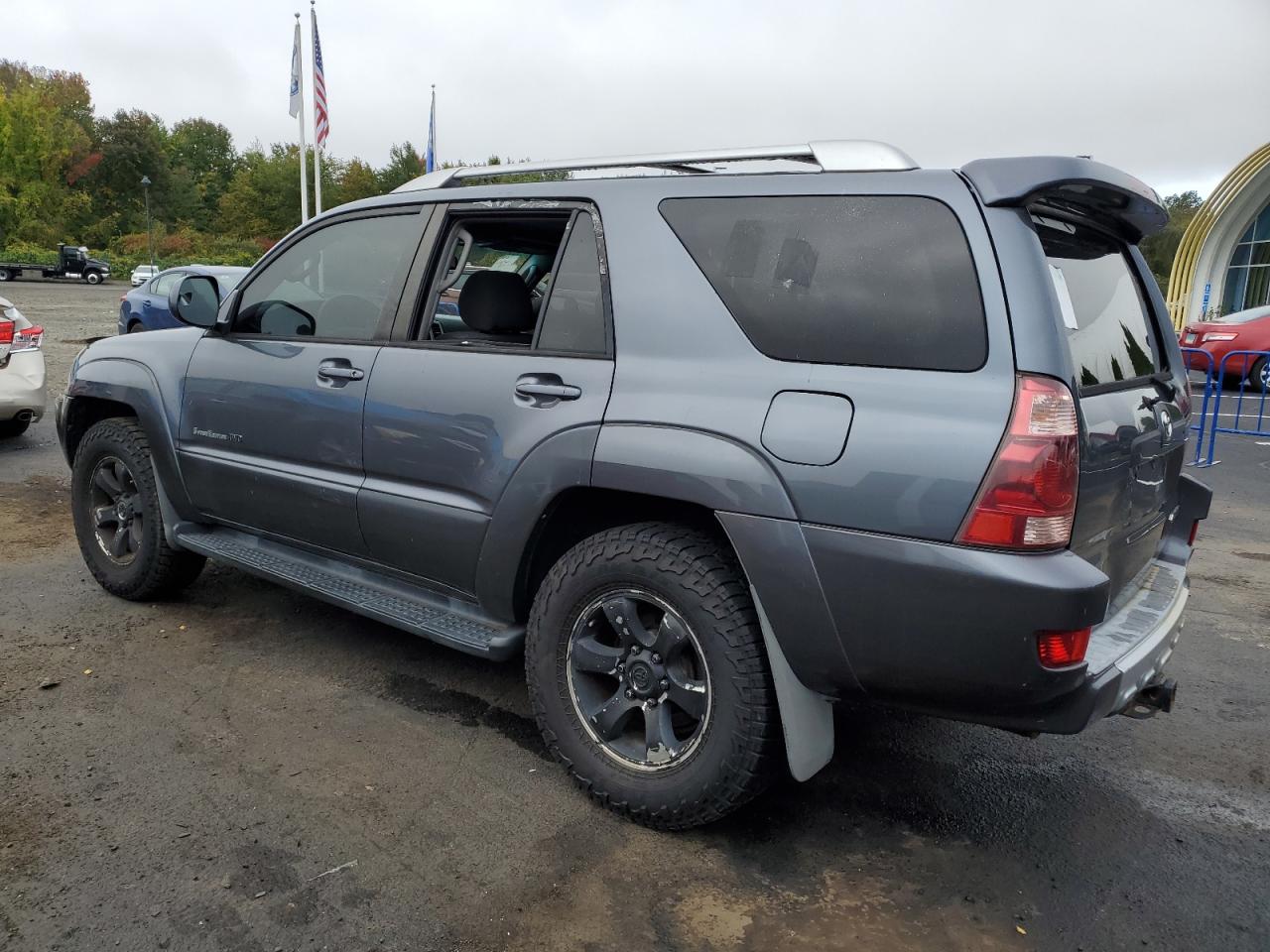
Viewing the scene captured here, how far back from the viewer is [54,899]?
2.41 m

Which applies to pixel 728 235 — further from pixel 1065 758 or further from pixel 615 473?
pixel 1065 758

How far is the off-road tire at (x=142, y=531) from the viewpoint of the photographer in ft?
14.1

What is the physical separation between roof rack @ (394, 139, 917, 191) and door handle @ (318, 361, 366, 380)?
826 mm

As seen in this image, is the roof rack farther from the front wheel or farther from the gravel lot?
the front wheel

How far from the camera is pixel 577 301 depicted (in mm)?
3055

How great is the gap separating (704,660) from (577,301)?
1.18 meters

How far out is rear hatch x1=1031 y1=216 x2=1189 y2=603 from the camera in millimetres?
2416

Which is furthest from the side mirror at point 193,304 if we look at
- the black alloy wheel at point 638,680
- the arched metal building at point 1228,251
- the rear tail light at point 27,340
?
the arched metal building at point 1228,251

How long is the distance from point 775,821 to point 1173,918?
105 centimetres

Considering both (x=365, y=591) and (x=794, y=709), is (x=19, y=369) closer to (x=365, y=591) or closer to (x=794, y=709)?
(x=365, y=591)

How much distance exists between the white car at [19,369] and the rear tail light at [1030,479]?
8080 mm

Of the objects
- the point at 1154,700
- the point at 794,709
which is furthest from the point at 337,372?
the point at 1154,700

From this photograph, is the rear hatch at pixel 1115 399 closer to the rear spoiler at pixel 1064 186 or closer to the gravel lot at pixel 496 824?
the rear spoiler at pixel 1064 186

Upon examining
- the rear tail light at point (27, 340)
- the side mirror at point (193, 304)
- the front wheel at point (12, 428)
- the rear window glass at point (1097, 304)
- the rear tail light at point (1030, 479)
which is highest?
the rear window glass at point (1097, 304)
